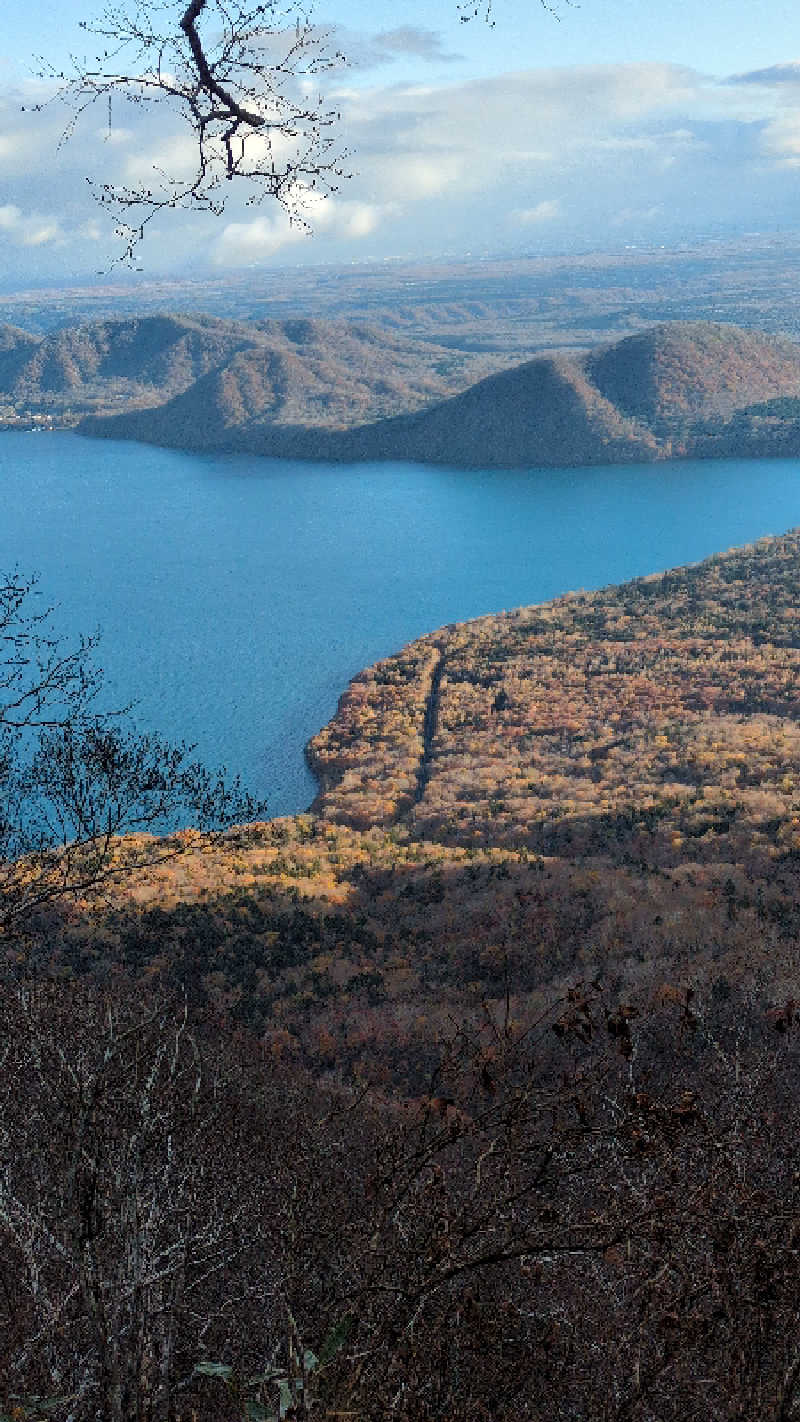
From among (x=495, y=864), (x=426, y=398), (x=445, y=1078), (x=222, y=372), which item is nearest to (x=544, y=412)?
(x=426, y=398)

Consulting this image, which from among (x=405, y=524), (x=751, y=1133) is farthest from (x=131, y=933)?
(x=405, y=524)

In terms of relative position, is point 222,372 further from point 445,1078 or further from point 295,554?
point 445,1078

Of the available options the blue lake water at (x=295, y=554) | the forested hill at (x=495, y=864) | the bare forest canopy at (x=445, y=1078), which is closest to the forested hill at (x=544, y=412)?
the blue lake water at (x=295, y=554)

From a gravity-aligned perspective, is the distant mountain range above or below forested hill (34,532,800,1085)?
above

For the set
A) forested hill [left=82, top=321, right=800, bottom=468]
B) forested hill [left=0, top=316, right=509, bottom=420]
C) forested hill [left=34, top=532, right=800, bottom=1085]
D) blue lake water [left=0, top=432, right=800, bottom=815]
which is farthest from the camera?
forested hill [left=0, top=316, right=509, bottom=420]

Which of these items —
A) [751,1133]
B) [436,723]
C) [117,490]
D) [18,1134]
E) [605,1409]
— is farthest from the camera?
[117,490]

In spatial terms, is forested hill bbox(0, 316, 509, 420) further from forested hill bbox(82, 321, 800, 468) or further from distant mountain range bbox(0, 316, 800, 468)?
forested hill bbox(82, 321, 800, 468)

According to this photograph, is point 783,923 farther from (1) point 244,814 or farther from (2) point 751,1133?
(2) point 751,1133

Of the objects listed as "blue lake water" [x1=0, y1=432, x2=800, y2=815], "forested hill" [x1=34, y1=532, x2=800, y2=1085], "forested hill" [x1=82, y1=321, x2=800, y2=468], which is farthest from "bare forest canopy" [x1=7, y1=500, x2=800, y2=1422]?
A: "forested hill" [x1=82, y1=321, x2=800, y2=468]
